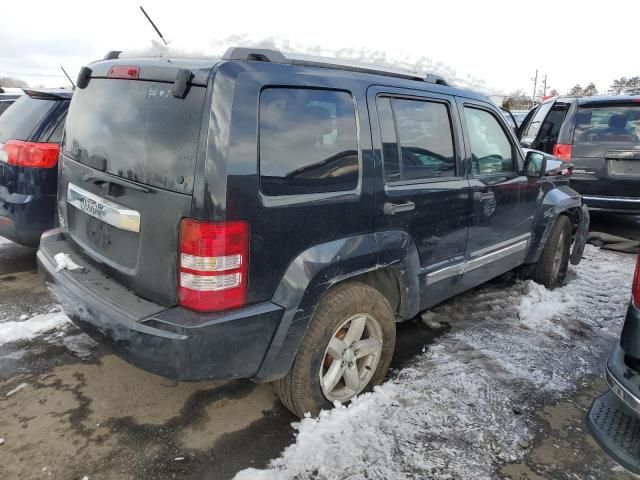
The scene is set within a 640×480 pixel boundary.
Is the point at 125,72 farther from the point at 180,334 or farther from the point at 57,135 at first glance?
the point at 57,135

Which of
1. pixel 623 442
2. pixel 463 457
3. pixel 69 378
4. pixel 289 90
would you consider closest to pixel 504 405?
pixel 463 457

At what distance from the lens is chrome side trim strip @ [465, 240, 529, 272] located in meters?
3.46

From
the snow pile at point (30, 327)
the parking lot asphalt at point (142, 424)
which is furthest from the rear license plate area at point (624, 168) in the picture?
the snow pile at point (30, 327)

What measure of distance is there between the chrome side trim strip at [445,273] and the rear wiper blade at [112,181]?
1811 mm

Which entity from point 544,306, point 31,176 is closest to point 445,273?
point 544,306

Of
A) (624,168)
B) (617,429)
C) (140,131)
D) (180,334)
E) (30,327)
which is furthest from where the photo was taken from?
(624,168)

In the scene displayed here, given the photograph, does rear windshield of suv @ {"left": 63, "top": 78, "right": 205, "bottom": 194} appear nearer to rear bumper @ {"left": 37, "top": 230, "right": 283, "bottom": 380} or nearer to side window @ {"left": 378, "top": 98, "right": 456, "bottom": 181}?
rear bumper @ {"left": 37, "top": 230, "right": 283, "bottom": 380}

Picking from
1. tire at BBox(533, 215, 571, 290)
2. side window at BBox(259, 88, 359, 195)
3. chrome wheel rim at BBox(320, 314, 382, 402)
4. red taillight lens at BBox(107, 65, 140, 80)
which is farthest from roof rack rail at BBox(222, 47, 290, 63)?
tire at BBox(533, 215, 571, 290)

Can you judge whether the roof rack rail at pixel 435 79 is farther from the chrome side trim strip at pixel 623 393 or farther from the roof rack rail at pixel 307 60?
the chrome side trim strip at pixel 623 393

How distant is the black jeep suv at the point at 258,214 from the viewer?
200 cm

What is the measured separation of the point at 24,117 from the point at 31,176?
2.21ft

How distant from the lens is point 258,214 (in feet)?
6.73

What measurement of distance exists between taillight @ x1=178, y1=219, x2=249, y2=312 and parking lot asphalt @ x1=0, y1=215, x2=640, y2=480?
2.71ft

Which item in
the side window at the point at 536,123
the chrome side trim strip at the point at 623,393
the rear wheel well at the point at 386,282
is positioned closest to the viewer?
the chrome side trim strip at the point at 623,393
